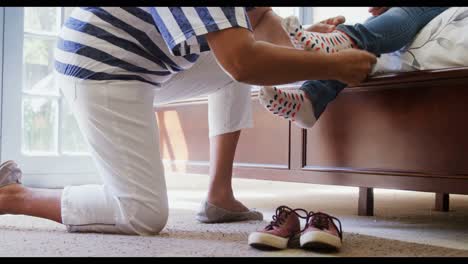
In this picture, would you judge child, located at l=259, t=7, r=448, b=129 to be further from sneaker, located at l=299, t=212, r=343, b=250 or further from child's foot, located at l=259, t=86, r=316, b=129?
sneaker, located at l=299, t=212, r=343, b=250

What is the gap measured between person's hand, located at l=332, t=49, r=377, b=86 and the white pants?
43 cm

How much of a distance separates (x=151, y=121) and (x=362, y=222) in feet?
2.30

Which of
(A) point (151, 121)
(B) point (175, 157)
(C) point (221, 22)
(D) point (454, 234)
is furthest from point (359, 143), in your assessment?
(B) point (175, 157)

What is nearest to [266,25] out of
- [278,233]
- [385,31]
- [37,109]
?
[385,31]

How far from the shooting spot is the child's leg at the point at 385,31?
4.55 ft

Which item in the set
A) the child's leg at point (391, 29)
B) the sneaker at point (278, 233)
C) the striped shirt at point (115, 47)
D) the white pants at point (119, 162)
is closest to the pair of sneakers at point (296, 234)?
the sneaker at point (278, 233)

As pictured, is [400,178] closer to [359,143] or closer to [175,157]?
[359,143]

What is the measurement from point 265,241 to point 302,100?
0.48 metres

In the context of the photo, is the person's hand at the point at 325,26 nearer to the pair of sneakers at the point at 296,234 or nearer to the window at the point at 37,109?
the pair of sneakers at the point at 296,234

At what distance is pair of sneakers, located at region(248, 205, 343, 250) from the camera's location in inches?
40.4

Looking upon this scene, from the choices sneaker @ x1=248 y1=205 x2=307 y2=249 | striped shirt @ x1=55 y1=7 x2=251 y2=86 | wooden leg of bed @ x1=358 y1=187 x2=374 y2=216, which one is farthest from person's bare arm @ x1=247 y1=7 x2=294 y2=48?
wooden leg of bed @ x1=358 y1=187 x2=374 y2=216

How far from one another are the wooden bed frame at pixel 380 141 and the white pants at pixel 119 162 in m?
0.57

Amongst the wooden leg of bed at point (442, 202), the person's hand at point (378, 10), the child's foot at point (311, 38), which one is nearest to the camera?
the child's foot at point (311, 38)

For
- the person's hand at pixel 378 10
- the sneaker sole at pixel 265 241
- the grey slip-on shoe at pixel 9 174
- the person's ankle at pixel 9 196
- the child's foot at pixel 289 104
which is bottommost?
the sneaker sole at pixel 265 241
